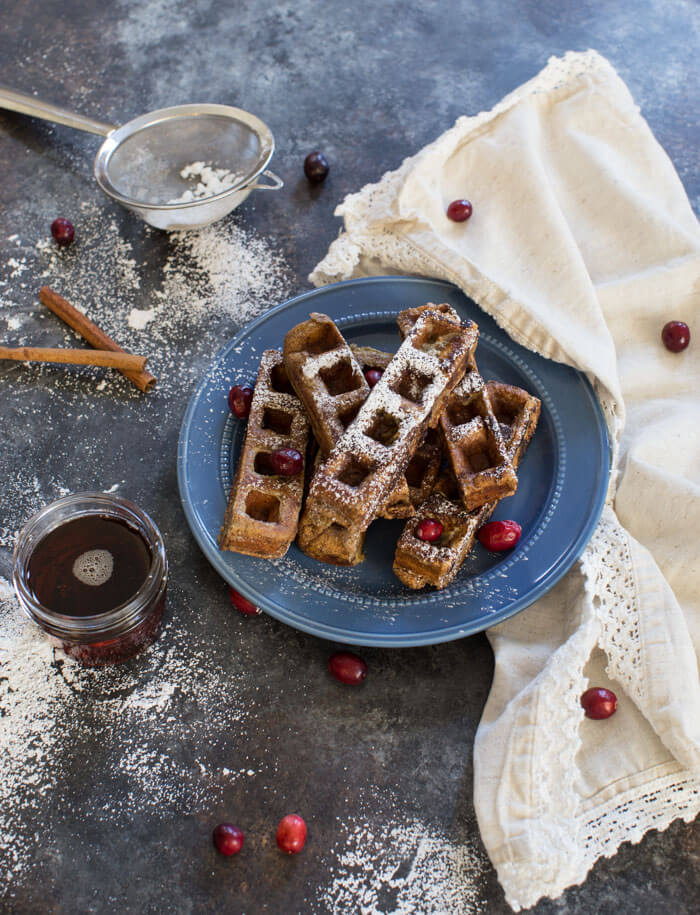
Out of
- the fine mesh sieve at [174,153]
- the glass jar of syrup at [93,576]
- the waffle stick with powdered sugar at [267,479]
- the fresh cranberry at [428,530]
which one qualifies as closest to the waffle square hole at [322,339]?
the waffle stick with powdered sugar at [267,479]

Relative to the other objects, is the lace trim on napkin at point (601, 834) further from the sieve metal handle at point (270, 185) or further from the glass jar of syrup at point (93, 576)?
the sieve metal handle at point (270, 185)

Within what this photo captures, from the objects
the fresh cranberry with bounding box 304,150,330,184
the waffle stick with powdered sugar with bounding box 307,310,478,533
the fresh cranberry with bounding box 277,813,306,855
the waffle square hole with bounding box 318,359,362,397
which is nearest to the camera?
the fresh cranberry with bounding box 277,813,306,855

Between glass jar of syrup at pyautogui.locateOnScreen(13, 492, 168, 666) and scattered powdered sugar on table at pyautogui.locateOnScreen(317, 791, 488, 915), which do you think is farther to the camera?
glass jar of syrup at pyautogui.locateOnScreen(13, 492, 168, 666)

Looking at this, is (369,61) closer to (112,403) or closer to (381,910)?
(112,403)

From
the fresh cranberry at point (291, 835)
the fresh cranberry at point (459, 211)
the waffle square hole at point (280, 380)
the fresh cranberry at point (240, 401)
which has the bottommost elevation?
the fresh cranberry at point (291, 835)

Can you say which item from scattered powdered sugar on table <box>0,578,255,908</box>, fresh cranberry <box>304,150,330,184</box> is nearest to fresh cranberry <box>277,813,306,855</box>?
scattered powdered sugar on table <box>0,578,255,908</box>

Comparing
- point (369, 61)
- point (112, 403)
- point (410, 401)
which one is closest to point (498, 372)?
point (410, 401)

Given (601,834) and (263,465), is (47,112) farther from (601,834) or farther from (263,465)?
(601,834)

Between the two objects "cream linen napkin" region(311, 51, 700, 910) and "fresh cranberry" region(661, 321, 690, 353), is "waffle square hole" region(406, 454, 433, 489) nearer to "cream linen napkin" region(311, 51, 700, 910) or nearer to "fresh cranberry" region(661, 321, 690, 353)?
"cream linen napkin" region(311, 51, 700, 910)
